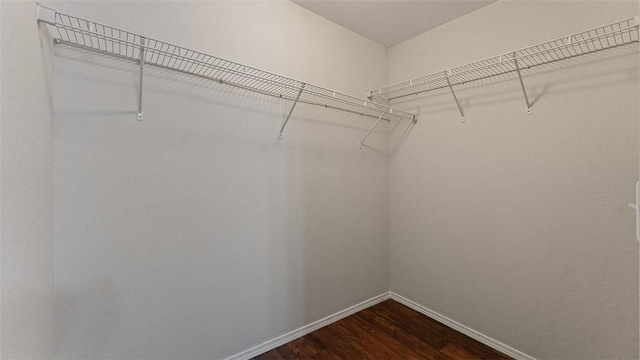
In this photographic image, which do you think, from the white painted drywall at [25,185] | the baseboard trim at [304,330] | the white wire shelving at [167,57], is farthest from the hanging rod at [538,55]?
the white painted drywall at [25,185]

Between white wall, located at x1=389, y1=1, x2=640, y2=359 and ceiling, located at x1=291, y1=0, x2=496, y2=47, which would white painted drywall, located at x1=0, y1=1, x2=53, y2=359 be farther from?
white wall, located at x1=389, y1=1, x2=640, y2=359

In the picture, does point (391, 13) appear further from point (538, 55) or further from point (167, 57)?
point (167, 57)

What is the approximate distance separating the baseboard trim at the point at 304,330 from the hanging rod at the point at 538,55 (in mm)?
1843

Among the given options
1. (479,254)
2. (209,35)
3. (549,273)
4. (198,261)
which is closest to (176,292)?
(198,261)

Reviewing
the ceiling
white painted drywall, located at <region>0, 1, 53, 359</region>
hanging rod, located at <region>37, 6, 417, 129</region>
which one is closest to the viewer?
white painted drywall, located at <region>0, 1, 53, 359</region>

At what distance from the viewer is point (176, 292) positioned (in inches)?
58.6

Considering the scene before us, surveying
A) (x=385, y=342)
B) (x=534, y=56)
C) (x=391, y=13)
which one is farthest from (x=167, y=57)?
(x=385, y=342)

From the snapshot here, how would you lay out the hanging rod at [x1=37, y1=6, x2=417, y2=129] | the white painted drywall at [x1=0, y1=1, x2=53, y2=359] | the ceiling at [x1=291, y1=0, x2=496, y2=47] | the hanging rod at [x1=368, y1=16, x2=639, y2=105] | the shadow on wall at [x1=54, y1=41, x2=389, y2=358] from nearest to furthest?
the white painted drywall at [x1=0, y1=1, x2=53, y2=359], the hanging rod at [x1=37, y1=6, x2=417, y2=129], the shadow on wall at [x1=54, y1=41, x2=389, y2=358], the hanging rod at [x1=368, y1=16, x2=639, y2=105], the ceiling at [x1=291, y1=0, x2=496, y2=47]

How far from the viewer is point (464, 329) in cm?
206

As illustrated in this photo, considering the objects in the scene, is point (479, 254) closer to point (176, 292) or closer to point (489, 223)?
point (489, 223)

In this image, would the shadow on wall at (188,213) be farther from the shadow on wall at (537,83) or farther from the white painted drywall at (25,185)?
the shadow on wall at (537,83)

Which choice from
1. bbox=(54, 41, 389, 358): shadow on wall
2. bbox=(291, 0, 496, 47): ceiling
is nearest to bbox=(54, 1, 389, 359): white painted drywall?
bbox=(54, 41, 389, 358): shadow on wall

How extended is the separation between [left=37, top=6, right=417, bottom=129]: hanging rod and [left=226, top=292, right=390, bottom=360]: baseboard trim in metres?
1.56

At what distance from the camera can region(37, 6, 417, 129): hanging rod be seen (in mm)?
1124
